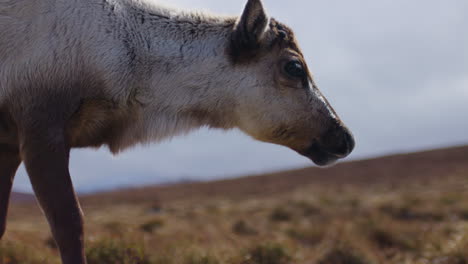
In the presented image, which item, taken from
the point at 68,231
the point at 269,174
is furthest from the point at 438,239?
the point at 269,174

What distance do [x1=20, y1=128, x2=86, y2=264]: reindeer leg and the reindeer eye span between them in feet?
7.48

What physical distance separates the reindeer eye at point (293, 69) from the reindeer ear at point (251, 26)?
0.41m

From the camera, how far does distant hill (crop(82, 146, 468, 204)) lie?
50.3m

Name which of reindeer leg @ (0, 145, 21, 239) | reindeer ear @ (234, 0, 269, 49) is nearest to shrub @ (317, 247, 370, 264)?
reindeer ear @ (234, 0, 269, 49)

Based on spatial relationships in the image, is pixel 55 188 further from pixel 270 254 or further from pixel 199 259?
pixel 270 254

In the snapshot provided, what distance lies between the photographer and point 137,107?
160 inches

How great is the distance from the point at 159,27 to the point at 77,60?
34.1 inches

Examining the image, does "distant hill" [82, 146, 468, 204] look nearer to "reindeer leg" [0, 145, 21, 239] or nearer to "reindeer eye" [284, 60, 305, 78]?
"reindeer leg" [0, 145, 21, 239]

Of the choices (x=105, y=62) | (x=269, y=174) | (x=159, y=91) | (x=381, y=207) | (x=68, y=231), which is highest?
(x=105, y=62)

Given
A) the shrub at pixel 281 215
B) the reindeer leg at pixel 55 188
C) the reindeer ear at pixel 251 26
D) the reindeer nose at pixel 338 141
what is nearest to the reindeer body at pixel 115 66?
the reindeer ear at pixel 251 26

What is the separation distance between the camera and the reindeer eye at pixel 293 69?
4402 mm

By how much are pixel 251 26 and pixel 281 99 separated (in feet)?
2.61

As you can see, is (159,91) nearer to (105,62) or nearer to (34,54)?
(105,62)

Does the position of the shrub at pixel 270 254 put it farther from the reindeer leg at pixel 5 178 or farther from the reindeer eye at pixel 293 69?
the reindeer leg at pixel 5 178
